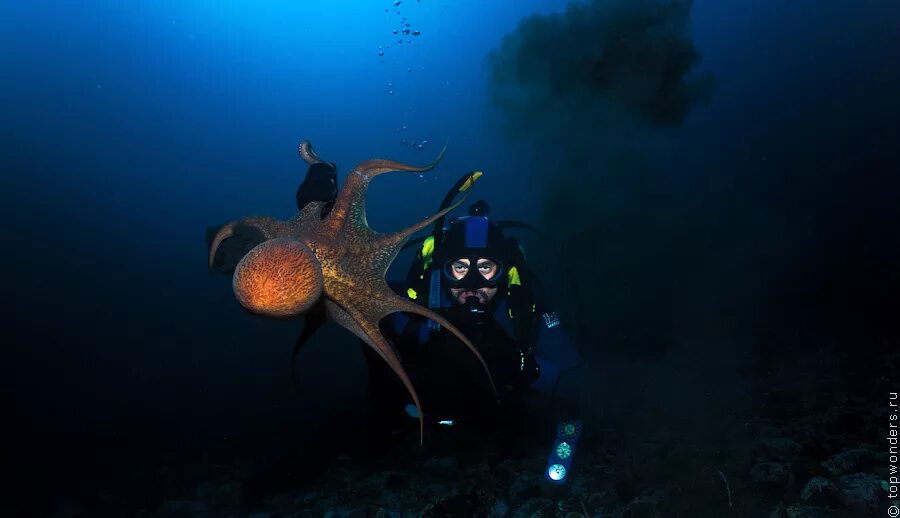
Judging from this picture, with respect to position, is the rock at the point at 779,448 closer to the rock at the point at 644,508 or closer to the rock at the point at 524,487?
the rock at the point at 644,508

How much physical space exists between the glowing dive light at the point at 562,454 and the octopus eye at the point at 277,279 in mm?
3040

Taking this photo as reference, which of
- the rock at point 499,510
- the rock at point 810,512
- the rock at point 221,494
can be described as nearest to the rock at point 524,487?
the rock at point 499,510

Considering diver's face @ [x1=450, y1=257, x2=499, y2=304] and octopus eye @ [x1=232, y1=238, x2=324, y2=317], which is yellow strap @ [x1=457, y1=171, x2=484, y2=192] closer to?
diver's face @ [x1=450, y1=257, x2=499, y2=304]

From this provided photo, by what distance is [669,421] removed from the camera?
5.31 metres

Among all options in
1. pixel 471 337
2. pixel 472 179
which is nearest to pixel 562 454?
pixel 471 337

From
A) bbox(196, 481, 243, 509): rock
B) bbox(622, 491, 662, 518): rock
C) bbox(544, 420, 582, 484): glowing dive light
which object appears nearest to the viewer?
bbox(622, 491, 662, 518): rock

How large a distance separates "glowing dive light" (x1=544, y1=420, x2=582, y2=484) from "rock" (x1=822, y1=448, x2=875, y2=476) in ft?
5.97

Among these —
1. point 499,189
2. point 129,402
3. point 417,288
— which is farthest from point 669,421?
point 499,189

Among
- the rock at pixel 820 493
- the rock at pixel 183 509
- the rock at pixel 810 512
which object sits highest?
the rock at pixel 820 493

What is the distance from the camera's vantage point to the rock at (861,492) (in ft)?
8.71

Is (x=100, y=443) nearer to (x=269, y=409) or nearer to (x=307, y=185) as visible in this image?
(x=269, y=409)

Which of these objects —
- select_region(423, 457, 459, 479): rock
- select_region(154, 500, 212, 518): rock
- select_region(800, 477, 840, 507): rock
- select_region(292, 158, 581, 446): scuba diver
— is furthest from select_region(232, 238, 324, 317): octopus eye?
select_region(154, 500, 212, 518): rock

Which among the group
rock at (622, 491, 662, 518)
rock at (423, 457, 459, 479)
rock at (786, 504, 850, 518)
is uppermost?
rock at (786, 504, 850, 518)

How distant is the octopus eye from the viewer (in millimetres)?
1622
